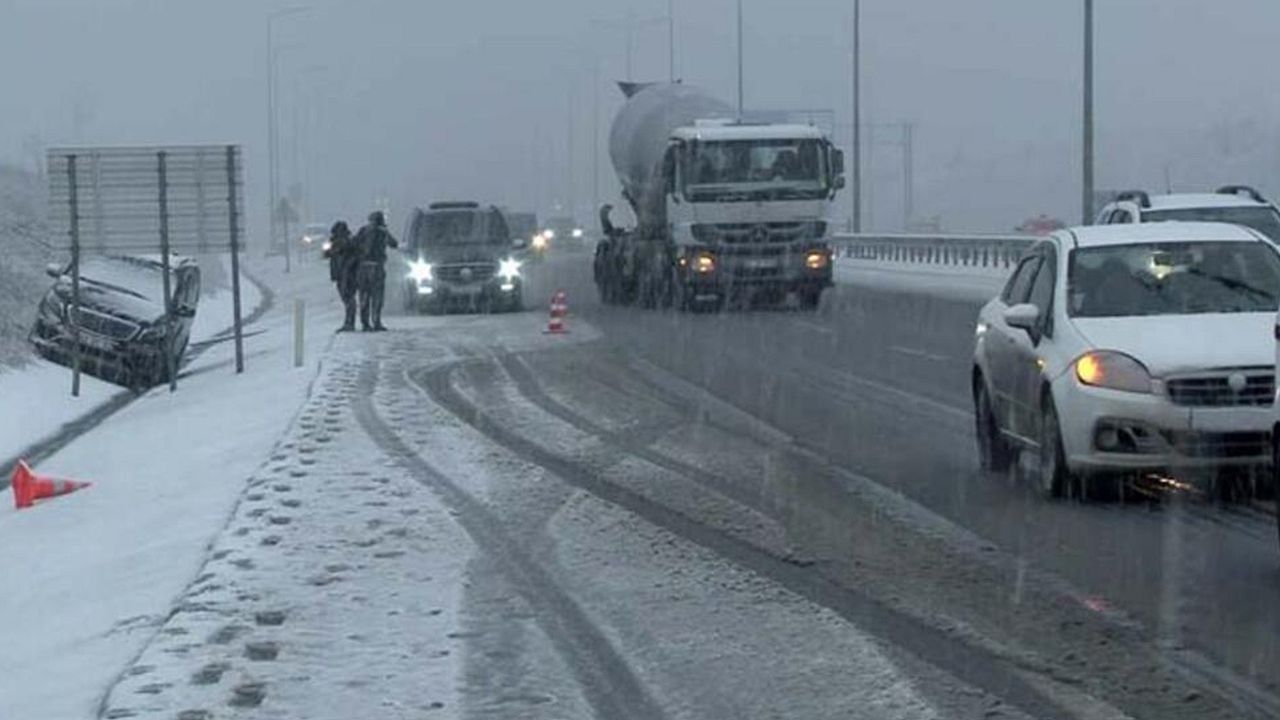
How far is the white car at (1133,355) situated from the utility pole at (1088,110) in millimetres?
26096

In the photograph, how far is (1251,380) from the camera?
14328 mm

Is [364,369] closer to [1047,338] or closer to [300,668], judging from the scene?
[1047,338]

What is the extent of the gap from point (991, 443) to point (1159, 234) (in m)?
1.82

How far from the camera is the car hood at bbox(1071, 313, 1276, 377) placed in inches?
567

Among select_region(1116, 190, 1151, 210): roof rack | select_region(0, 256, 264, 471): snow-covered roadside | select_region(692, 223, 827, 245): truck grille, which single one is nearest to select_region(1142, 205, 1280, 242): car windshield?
select_region(1116, 190, 1151, 210): roof rack

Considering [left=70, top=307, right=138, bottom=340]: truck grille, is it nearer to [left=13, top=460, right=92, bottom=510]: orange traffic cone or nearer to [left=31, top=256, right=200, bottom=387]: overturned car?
[left=31, top=256, right=200, bottom=387]: overturned car

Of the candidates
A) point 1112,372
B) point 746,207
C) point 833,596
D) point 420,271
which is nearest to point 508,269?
point 420,271

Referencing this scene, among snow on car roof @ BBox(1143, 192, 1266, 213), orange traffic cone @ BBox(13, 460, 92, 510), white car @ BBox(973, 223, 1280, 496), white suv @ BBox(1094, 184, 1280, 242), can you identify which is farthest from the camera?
snow on car roof @ BBox(1143, 192, 1266, 213)

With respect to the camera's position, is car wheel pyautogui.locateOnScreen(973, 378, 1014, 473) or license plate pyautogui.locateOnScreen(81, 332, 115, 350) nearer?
car wheel pyautogui.locateOnScreen(973, 378, 1014, 473)

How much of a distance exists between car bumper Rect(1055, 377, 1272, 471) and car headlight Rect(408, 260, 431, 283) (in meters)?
30.3

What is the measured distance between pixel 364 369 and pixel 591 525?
48.6 ft

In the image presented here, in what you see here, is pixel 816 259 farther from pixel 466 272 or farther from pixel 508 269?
pixel 466 272

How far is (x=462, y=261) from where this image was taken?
146ft

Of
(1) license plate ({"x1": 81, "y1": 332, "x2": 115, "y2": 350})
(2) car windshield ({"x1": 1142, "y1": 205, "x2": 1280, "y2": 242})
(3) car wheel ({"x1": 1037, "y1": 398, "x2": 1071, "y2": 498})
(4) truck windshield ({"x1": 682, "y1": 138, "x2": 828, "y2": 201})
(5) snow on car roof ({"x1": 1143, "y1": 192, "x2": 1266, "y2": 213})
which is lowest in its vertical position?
(1) license plate ({"x1": 81, "y1": 332, "x2": 115, "y2": 350})
